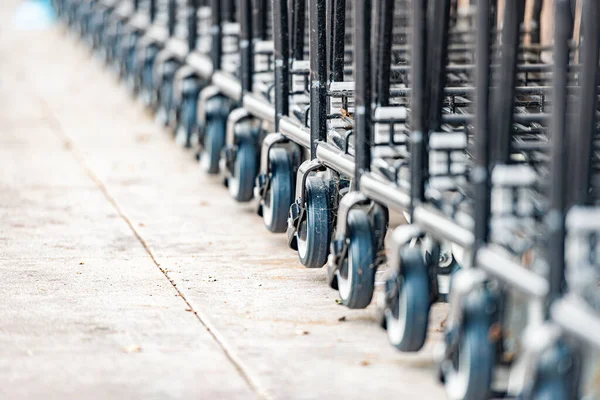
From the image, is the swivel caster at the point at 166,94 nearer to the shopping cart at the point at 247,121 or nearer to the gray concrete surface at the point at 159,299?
the gray concrete surface at the point at 159,299

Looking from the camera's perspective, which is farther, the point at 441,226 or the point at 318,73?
the point at 318,73

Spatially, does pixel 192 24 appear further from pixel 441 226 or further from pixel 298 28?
pixel 441 226

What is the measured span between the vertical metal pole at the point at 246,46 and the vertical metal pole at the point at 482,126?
4.24 m

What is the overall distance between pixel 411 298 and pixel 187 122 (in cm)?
630

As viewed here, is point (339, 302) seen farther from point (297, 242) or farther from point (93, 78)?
point (93, 78)

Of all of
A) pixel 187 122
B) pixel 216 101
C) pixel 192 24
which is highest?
pixel 192 24

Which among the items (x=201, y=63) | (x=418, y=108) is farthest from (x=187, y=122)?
(x=418, y=108)

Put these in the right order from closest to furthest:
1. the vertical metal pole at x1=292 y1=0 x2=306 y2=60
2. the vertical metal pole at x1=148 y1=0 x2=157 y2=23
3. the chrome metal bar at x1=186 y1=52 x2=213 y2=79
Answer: the vertical metal pole at x1=292 y1=0 x2=306 y2=60 → the chrome metal bar at x1=186 y1=52 x2=213 y2=79 → the vertical metal pole at x1=148 y1=0 x2=157 y2=23

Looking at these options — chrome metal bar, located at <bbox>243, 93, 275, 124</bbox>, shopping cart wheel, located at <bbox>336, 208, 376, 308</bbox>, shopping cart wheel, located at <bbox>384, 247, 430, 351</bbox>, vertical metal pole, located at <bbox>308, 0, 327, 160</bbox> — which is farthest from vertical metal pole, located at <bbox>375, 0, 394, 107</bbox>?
chrome metal bar, located at <bbox>243, 93, 275, 124</bbox>

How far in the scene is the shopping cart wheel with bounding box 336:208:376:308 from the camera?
20.3ft

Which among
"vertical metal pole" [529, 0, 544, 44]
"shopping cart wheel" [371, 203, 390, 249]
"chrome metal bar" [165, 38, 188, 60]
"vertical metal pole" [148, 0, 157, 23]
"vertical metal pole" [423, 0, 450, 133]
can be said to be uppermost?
"vertical metal pole" [423, 0, 450, 133]

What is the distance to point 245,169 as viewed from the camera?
357 inches

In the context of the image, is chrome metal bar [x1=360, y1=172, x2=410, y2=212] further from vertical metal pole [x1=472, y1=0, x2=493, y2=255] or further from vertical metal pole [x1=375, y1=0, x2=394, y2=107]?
vertical metal pole [x1=472, y1=0, x2=493, y2=255]

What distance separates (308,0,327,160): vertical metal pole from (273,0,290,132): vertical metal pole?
910 millimetres
